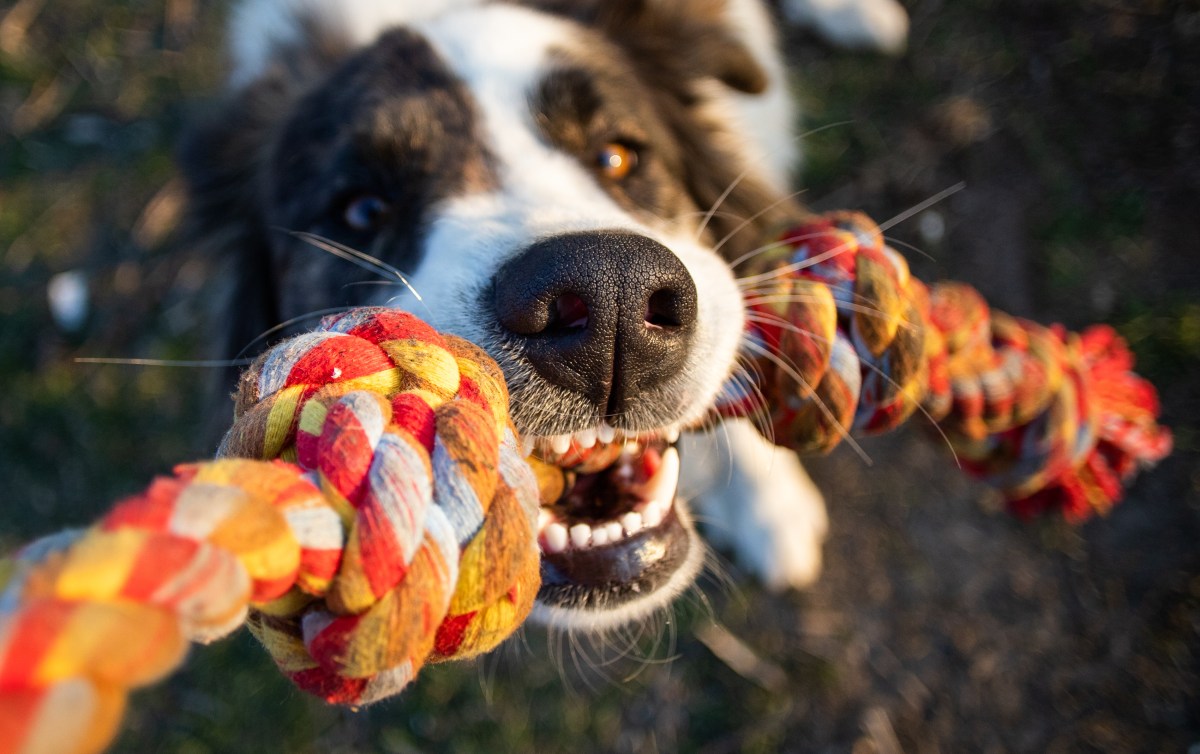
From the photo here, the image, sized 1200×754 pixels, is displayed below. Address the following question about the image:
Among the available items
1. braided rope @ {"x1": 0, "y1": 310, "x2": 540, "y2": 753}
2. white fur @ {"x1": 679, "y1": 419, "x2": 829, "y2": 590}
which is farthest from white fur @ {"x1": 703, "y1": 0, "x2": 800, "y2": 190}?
braided rope @ {"x1": 0, "y1": 310, "x2": 540, "y2": 753}

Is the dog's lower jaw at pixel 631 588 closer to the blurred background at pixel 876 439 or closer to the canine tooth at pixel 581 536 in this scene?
the canine tooth at pixel 581 536

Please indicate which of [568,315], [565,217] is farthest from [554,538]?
[565,217]

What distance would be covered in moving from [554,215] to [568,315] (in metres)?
0.36

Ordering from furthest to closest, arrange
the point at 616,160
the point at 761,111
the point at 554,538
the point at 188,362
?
1. the point at 761,111
2. the point at 188,362
3. the point at 616,160
4. the point at 554,538

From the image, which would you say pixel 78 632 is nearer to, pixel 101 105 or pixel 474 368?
pixel 474 368

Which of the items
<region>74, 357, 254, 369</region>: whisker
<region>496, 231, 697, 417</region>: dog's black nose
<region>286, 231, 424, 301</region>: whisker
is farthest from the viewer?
<region>286, 231, 424, 301</region>: whisker

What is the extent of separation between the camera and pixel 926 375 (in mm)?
1519

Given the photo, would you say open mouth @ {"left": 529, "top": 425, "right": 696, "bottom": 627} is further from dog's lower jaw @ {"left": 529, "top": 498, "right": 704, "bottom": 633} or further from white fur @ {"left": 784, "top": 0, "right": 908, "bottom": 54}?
white fur @ {"left": 784, "top": 0, "right": 908, "bottom": 54}

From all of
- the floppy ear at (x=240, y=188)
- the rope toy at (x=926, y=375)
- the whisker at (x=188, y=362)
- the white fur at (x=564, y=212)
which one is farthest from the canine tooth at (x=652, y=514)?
the floppy ear at (x=240, y=188)

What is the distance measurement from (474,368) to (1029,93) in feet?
10.5

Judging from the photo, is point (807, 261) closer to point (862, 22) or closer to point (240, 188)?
Answer: point (240, 188)

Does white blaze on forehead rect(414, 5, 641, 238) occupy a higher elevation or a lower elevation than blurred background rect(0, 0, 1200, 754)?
higher

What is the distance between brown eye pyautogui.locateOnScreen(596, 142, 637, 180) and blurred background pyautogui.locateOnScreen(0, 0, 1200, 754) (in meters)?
1.10

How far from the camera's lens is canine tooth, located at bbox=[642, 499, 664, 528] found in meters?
1.49
